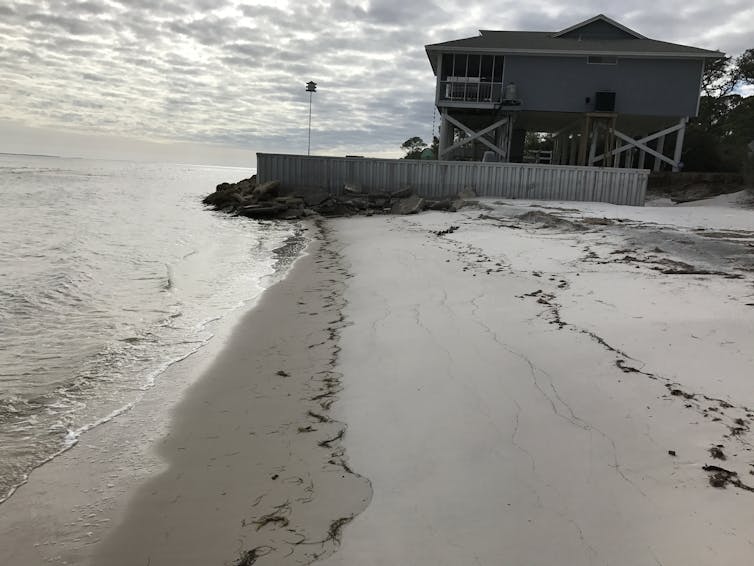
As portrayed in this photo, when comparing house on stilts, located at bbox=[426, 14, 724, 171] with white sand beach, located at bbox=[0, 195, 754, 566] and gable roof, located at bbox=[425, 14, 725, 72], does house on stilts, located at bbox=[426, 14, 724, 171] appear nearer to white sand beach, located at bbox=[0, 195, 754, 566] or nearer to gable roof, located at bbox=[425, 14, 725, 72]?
gable roof, located at bbox=[425, 14, 725, 72]

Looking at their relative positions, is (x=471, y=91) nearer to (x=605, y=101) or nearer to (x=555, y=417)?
(x=605, y=101)

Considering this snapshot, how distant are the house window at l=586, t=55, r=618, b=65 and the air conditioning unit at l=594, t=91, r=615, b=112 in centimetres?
150

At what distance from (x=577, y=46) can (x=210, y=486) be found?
94.6 ft

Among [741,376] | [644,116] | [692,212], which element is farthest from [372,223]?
[644,116]

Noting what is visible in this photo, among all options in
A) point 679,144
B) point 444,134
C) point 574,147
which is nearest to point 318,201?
point 444,134

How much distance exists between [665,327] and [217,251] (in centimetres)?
1096

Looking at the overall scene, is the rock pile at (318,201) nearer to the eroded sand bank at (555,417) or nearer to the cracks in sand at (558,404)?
the eroded sand bank at (555,417)

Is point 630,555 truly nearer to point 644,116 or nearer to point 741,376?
point 741,376

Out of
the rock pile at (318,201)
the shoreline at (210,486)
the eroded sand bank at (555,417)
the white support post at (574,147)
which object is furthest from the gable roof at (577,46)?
the shoreline at (210,486)

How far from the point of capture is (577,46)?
2631cm

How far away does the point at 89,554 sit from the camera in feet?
9.15

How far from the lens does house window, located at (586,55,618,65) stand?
25.8 m

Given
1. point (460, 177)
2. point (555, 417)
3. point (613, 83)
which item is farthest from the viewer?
point (613, 83)

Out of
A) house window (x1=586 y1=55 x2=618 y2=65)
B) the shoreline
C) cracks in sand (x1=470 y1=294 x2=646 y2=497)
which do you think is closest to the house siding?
house window (x1=586 y1=55 x2=618 y2=65)
